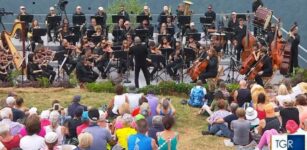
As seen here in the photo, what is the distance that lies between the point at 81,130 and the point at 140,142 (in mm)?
1609

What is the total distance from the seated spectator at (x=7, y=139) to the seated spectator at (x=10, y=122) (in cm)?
83

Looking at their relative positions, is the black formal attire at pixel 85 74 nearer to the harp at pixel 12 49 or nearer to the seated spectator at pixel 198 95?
the harp at pixel 12 49

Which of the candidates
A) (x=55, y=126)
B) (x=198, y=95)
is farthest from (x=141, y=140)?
(x=198, y=95)

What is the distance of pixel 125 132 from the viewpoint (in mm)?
12492

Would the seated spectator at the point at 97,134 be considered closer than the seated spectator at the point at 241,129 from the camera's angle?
Yes

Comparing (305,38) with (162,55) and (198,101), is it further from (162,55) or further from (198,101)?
(198,101)

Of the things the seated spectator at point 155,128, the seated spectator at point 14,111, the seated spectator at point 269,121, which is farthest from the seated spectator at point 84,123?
the seated spectator at point 269,121

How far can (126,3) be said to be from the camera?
29.0 m

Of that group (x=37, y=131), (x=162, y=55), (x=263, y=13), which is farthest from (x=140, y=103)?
(x=263, y=13)

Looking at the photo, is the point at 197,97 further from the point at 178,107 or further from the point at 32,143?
the point at 32,143

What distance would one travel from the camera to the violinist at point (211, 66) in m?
20.3

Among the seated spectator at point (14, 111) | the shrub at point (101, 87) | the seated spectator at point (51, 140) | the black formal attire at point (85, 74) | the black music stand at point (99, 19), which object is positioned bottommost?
the shrub at point (101, 87)

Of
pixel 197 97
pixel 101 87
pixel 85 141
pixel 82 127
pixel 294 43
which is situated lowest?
pixel 101 87

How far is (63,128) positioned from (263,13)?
471 inches
